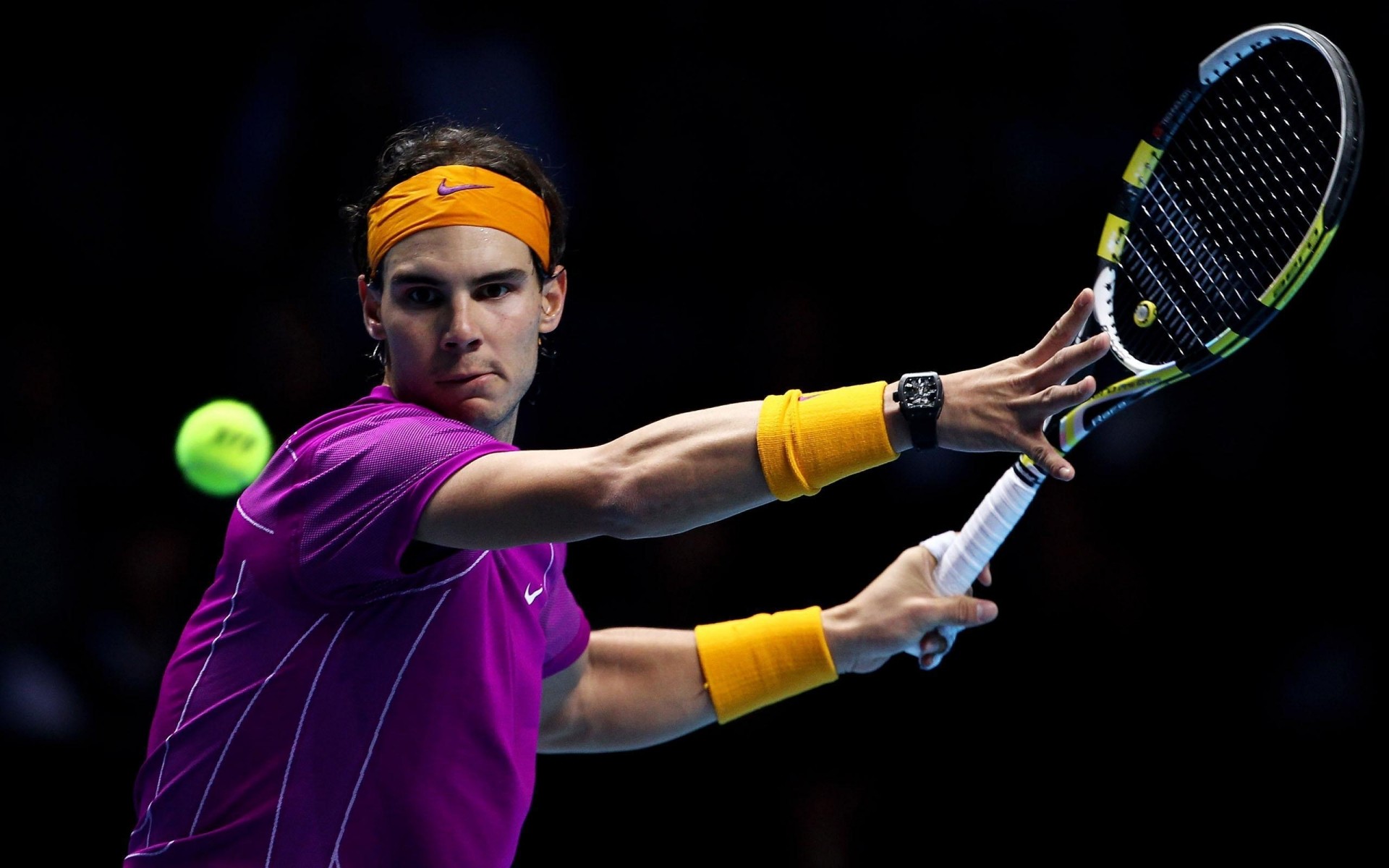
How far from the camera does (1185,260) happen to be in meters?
2.93

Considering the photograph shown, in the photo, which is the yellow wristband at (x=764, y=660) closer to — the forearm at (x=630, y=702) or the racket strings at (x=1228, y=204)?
the forearm at (x=630, y=702)

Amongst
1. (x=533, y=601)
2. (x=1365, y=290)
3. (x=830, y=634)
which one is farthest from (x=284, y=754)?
(x=1365, y=290)

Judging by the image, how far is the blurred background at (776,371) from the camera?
4.07 metres

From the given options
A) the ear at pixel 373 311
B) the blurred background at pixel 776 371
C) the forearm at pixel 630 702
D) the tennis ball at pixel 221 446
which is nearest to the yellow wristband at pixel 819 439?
the ear at pixel 373 311

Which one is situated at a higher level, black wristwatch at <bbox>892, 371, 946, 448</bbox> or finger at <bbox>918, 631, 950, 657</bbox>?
black wristwatch at <bbox>892, 371, 946, 448</bbox>

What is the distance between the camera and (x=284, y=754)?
2201 mm

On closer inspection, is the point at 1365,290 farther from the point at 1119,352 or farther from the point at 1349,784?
the point at 1119,352

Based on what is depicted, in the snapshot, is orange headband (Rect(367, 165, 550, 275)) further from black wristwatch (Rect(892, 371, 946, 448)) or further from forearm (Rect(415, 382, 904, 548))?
black wristwatch (Rect(892, 371, 946, 448))

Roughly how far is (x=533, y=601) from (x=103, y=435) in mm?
2676

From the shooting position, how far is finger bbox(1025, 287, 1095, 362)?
197 centimetres

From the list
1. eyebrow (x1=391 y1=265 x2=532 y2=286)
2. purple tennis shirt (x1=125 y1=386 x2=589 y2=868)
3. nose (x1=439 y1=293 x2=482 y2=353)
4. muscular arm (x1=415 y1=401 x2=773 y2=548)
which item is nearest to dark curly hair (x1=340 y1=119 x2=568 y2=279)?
eyebrow (x1=391 y1=265 x2=532 y2=286)

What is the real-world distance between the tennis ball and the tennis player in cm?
202

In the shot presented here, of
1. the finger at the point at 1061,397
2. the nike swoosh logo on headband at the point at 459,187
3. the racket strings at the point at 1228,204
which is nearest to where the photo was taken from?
the finger at the point at 1061,397

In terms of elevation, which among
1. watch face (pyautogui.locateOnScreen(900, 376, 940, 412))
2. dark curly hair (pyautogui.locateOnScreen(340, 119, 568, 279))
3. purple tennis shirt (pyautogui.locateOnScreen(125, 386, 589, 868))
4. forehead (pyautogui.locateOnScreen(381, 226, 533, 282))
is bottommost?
purple tennis shirt (pyautogui.locateOnScreen(125, 386, 589, 868))
